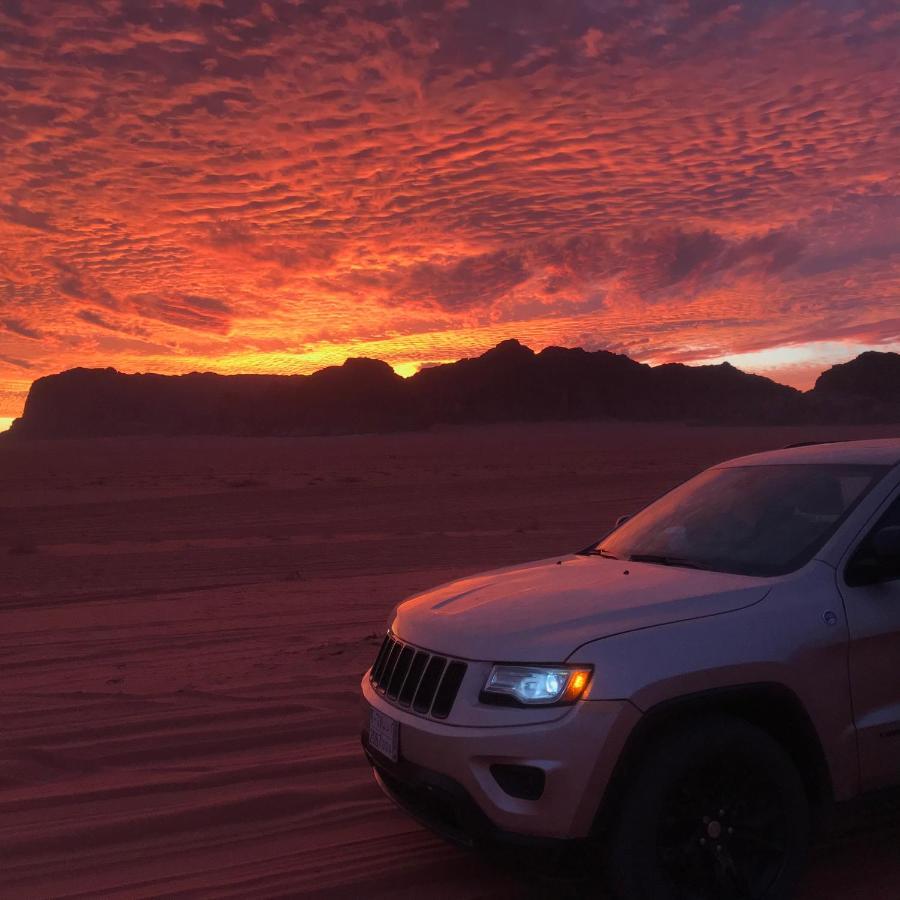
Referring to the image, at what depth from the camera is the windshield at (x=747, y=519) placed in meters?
4.25

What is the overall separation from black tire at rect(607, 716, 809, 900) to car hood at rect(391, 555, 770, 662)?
0.45 m

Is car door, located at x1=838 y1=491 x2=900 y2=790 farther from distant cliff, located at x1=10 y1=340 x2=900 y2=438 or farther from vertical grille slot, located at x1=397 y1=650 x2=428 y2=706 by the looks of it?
distant cliff, located at x1=10 y1=340 x2=900 y2=438

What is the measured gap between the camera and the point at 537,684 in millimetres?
3529

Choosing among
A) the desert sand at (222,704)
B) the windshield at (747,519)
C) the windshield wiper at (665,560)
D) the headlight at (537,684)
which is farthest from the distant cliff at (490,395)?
the headlight at (537,684)

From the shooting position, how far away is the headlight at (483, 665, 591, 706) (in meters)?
3.47

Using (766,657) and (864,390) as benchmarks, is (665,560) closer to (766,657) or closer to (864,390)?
(766,657)

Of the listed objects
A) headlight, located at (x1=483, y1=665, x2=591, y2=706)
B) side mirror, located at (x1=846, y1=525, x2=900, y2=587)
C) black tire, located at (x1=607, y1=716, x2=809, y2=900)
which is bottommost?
black tire, located at (x1=607, y1=716, x2=809, y2=900)

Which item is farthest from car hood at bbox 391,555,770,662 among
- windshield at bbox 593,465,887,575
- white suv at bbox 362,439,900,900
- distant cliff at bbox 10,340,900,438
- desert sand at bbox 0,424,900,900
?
distant cliff at bbox 10,340,900,438

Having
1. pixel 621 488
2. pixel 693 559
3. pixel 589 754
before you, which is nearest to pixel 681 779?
pixel 589 754

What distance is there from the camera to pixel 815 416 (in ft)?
286

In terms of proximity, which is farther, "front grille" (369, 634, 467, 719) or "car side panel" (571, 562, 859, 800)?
"front grille" (369, 634, 467, 719)

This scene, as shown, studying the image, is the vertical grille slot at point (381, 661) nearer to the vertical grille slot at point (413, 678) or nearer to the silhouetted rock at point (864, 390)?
the vertical grille slot at point (413, 678)

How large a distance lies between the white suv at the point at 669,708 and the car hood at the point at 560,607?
1cm

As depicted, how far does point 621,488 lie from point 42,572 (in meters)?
15.1
